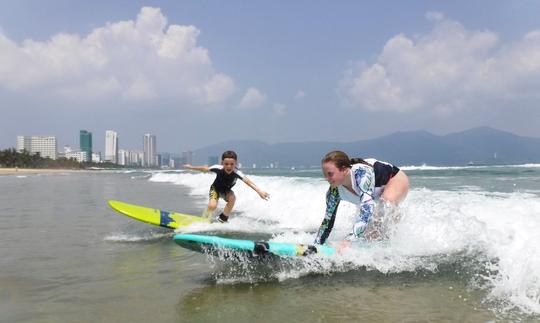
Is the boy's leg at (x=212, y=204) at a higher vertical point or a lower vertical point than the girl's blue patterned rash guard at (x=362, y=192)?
lower

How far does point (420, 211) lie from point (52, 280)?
5.37 meters

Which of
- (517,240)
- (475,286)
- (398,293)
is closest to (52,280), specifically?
(398,293)

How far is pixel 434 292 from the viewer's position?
444cm

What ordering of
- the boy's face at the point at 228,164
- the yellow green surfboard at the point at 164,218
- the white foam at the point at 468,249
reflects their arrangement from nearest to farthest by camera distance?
the white foam at the point at 468,249, the boy's face at the point at 228,164, the yellow green surfboard at the point at 164,218

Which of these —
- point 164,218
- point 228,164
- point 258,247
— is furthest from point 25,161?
point 258,247

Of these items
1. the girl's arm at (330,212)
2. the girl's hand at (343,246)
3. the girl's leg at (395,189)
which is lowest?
the girl's hand at (343,246)

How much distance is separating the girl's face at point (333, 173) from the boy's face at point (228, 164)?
411 cm

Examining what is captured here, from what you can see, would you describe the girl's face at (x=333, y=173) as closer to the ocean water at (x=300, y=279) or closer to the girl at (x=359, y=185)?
the girl at (x=359, y=185)

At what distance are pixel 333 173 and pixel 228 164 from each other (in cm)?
428

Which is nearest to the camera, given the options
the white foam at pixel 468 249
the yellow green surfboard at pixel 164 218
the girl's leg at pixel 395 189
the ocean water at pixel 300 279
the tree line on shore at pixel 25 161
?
the ocean water at pixel 300 279

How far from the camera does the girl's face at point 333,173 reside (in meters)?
5.10

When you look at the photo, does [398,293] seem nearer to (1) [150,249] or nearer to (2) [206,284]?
(2) [206,284]

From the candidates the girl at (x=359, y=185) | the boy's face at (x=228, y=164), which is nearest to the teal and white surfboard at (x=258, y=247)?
the girl at (x=359, y=185)

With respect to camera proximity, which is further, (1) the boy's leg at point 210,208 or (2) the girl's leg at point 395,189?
(1) the boy's leg at point 210,208
